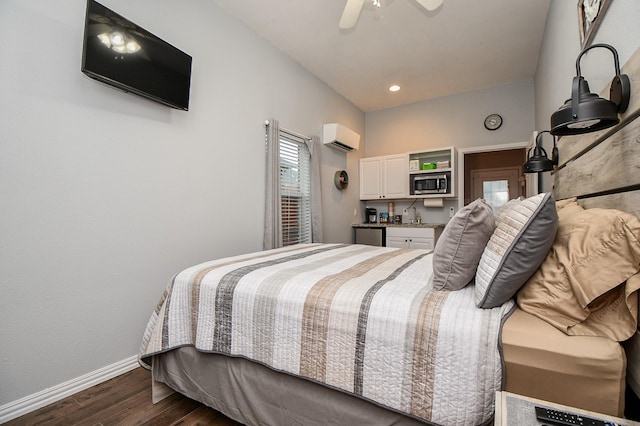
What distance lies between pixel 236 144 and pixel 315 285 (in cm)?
200

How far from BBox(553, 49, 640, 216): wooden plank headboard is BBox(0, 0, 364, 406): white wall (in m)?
2.57

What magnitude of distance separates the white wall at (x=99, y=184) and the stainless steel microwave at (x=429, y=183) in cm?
277

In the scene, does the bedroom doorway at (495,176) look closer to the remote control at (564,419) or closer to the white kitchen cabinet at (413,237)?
the white kitchen cabinet at (413,237)

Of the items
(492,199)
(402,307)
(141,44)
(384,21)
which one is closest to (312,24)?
(384,21)

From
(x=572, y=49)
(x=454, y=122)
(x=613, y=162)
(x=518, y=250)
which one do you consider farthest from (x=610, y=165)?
(x=454, y=122)

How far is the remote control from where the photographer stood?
0.67 metres

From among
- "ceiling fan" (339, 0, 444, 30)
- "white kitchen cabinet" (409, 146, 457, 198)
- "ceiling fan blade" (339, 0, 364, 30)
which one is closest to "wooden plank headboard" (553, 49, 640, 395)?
"ceiling fan" (339, 0, 444, 30)

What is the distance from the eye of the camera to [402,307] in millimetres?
1103

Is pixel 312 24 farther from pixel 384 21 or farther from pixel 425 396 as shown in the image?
pixel 425 396

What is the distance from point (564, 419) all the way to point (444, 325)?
0.36 m

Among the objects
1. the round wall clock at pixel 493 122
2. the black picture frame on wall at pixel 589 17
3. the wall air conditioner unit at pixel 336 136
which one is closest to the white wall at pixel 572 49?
the black picture frame on wall at pixel 589 17

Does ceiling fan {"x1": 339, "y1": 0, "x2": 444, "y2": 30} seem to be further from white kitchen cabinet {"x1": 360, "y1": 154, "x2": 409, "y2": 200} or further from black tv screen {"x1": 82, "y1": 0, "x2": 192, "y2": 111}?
white kitchen cabinet {"x1": 360, "y1": 154, "x2": 409, "y2": 200}

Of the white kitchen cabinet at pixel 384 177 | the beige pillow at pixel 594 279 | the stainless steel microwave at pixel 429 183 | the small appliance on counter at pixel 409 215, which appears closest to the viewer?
the beige pillow at pixel 594 279

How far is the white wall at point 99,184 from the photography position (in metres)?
1.57
